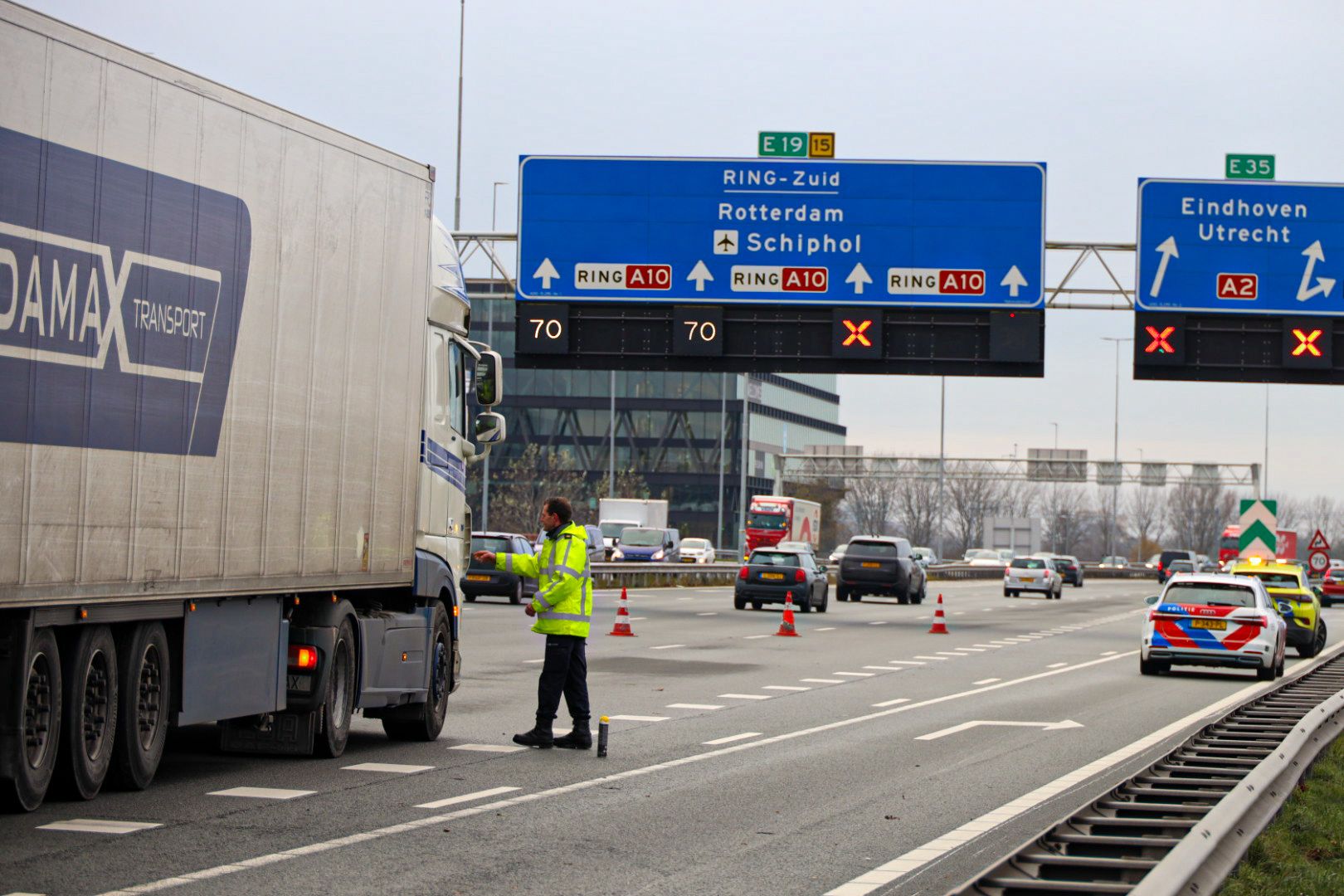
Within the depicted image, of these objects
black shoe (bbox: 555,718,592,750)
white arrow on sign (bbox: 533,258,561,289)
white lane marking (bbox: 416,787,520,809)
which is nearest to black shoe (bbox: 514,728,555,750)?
black shoe (bbox: 555,718,592,750)

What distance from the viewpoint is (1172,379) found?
34.0 m

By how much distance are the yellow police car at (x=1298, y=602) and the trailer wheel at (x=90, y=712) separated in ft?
79.9

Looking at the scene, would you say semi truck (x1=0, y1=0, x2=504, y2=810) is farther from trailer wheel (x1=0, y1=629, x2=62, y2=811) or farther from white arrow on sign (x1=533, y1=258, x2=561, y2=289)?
white arrow on sign (x1=533, y1=258, x2=561, y2=289)

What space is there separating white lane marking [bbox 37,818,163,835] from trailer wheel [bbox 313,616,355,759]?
2.93 meters

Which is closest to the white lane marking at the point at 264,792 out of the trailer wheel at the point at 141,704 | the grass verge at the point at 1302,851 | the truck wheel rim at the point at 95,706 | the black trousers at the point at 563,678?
the trailer wheel at the point at 141,704

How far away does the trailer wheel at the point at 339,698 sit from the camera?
1277 centimetres

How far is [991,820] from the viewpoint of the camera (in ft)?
35.6

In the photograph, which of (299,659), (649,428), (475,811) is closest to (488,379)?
(299,659)

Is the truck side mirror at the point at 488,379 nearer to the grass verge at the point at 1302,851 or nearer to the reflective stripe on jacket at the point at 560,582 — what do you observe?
the reflective stripe on jacket at the point at 560,582

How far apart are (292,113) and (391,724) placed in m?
4.78

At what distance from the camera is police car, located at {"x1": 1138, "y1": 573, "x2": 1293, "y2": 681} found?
24.7 meters

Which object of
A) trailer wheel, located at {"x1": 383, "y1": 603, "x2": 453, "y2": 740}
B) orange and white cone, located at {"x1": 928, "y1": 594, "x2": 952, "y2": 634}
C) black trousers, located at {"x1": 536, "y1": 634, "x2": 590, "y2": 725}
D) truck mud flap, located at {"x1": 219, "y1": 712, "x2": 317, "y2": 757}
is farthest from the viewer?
orange and white cone, located at {"x1": 928, "y1": 594, "x2": 952, "y2": 634}

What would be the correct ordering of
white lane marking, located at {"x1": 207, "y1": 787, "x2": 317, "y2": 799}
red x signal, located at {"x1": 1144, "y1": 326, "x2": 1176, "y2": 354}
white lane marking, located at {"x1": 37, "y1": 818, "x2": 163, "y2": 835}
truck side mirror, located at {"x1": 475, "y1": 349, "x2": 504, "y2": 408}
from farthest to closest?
1. red x signal, located at {"x1": 1144, "y1": 326, "x2": 1176, "y2": 354}
2. truck side mirror, located at {"x1": 475, "y1": 349, "x2": 504, "y2": 408}
3. white lane marking, located at {"x1": 207, "y1": 787, "x2": 317, "y2": 799}
4. white lane marking, located at {"x1": 37, "y1": 818, "x2": 163, "y2": 835}

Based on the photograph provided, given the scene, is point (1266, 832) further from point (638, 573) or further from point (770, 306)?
point (638, 573)
